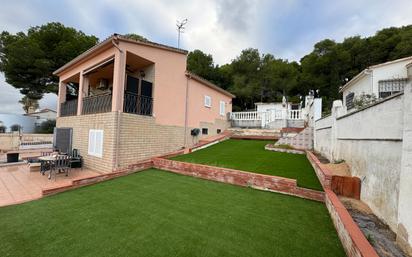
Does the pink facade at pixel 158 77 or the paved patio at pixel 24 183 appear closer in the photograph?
the paved patio at pixel 24 183

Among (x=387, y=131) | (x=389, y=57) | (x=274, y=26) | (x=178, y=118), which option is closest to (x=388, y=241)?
(x=387, y=131)

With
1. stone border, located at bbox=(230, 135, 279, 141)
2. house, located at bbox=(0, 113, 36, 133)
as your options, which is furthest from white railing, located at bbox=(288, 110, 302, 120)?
house, located at bbox=(0, 113, 36, 133)

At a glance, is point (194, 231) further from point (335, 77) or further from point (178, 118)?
point (335, 77)

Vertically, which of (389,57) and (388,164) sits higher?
(389,57)

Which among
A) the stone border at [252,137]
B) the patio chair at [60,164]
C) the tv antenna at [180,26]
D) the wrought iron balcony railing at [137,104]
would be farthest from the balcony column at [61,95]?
the stone border at [252,137]

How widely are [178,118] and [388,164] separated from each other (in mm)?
8997

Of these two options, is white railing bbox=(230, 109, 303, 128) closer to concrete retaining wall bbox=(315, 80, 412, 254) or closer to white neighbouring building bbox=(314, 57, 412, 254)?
white neighbouring building bbox=(314, 57, 412, 254)

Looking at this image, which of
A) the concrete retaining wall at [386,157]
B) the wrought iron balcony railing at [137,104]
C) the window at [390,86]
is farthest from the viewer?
the window at [390,86]

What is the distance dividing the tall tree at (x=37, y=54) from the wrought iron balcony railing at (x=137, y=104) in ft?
50.1

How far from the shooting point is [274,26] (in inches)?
491

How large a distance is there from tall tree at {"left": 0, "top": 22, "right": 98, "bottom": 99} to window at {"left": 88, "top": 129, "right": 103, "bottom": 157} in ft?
48.2

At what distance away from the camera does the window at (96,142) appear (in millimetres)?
8188

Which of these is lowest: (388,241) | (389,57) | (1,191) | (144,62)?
(1,191)

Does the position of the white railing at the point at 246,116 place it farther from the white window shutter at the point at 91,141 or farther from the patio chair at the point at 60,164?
the patio chair at the point at 60,164
